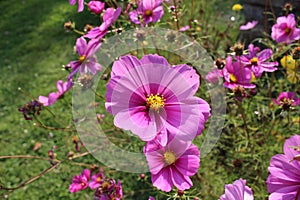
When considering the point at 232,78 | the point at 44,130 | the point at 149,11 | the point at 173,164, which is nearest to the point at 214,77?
the point at 232,78

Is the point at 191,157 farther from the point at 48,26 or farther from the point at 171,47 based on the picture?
the point at 48,26

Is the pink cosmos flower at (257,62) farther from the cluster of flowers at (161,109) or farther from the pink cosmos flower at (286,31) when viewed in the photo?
the cluster of flowers at (161,109)

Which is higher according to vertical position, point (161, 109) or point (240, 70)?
point (161, 109)

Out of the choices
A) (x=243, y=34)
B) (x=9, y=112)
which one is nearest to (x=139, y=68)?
(x=243, y=34)

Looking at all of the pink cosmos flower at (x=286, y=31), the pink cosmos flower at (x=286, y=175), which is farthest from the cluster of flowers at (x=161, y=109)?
the pink cosmos flower at (x=286, y=31)

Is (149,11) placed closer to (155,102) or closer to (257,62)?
(257,62)

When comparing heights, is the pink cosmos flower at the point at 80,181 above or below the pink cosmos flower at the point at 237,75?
below

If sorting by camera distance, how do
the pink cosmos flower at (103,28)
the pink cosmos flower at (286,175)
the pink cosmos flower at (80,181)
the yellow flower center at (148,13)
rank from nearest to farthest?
the pink cosmos flower at (286,175)
the pink cosmos flower at (103,28)
the yellow flower center at (148,13)
the pink cosmos flower at (80,181)
